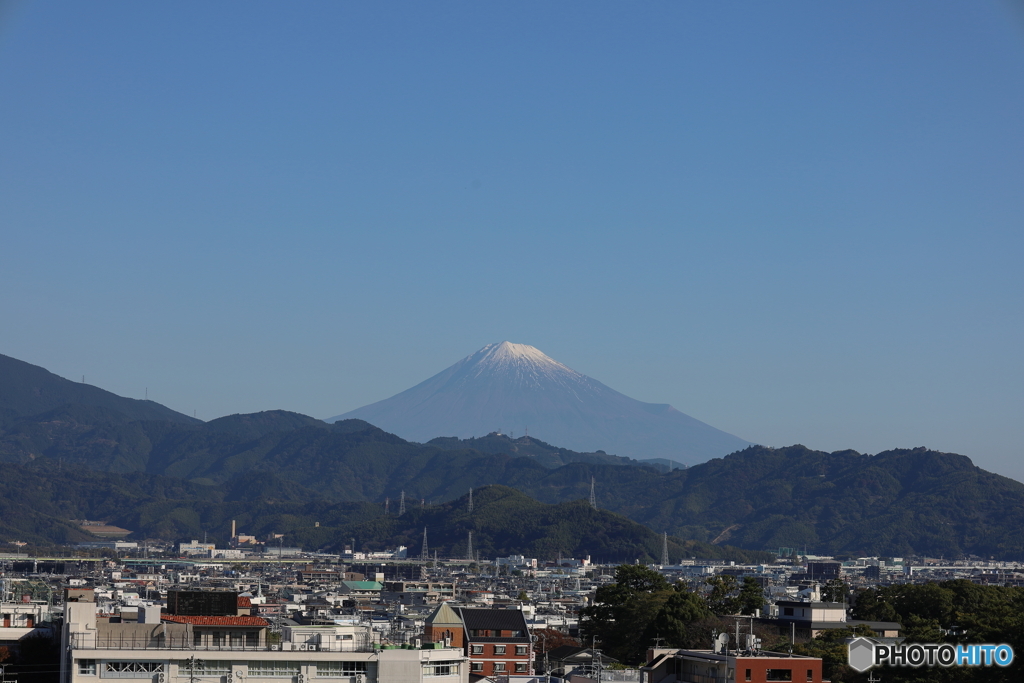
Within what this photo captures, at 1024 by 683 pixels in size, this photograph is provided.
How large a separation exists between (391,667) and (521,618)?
31887mm

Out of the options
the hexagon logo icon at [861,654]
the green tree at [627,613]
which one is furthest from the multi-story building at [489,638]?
the hexagon logo icon at [861,654]

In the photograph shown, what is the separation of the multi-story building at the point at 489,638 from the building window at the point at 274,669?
1066 inches

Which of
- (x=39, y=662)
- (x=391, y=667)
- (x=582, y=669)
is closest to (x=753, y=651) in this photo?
(x=582, y=669)

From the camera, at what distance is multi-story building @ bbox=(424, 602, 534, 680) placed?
62.7 meters

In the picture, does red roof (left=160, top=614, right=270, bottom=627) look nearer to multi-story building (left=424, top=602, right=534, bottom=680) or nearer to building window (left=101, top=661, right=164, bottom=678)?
building window (left=101, top=661, right=164, bottom=678)

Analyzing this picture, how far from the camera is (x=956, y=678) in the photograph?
135 ft

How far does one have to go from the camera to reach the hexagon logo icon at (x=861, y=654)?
135 ft

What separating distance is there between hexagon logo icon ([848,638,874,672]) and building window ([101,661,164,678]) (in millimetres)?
19399

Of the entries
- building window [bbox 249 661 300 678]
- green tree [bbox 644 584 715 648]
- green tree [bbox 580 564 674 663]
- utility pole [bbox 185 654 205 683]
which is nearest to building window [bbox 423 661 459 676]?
building window [bbox 249 661 300 678]

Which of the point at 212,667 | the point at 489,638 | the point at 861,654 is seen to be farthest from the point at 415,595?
the point at 212,667

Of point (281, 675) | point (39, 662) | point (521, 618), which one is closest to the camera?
point (281, 675)

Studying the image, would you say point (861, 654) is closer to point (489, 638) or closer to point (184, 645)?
point (184, 645)

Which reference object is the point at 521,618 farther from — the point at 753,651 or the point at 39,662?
the point at 39,662

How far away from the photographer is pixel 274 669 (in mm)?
34469
